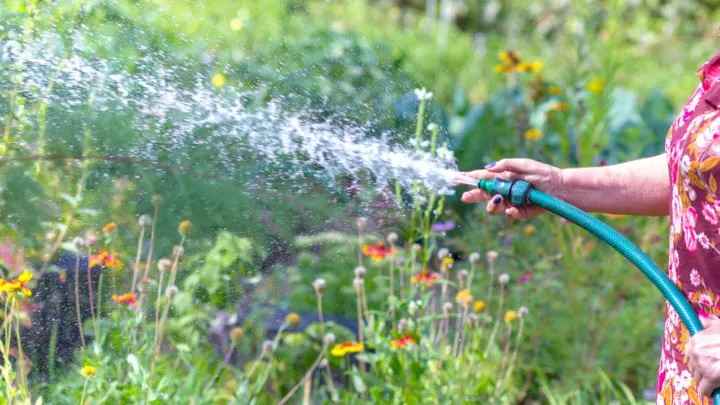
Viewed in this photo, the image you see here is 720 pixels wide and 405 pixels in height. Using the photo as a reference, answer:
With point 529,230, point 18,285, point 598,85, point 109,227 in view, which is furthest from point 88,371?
point 598,85

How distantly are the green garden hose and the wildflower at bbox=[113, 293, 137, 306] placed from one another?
0.73 meters

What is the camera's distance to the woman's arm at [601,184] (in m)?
1.62

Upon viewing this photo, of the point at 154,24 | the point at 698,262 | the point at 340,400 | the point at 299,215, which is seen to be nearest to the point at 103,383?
the point at 299,215

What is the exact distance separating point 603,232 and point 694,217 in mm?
141

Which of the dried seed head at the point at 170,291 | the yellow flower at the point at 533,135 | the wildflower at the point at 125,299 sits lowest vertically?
the wildflower at the point at 125,299

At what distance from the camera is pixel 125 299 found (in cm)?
182

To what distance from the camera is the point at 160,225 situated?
189cm

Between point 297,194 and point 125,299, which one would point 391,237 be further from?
point 125,299

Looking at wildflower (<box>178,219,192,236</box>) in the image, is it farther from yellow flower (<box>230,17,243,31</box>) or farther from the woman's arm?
yellow flower (<box>230,17,243,31</box>)

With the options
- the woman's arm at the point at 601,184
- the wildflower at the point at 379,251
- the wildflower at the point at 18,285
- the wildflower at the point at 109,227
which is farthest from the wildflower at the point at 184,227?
the woman's arm at the point at 601,184

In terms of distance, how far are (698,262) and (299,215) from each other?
811mm

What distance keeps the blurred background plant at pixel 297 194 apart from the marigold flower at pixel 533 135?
35mm

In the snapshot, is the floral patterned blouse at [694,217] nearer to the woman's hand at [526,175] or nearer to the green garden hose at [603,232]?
the green garden hose at [603,232]

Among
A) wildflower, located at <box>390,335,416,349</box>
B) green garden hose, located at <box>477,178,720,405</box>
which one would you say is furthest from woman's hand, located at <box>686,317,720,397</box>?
wildflower, located at <box>390,335,416,349</box>
